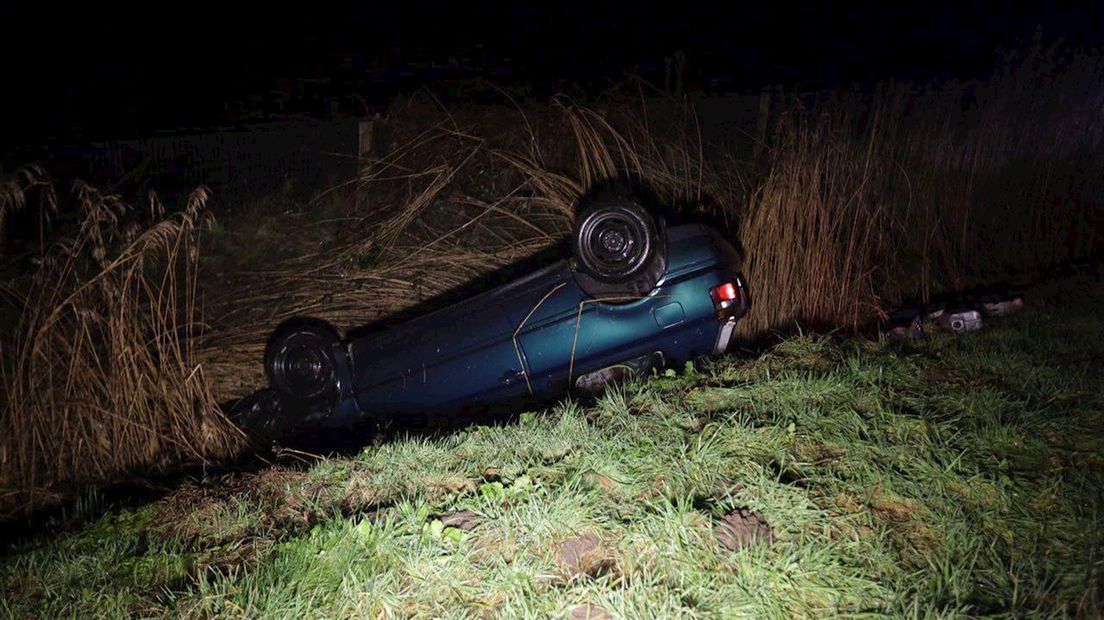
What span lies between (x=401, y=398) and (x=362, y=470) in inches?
59.0

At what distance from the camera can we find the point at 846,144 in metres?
5.32

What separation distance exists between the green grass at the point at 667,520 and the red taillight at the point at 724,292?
3.06ft

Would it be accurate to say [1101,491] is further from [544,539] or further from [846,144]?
[846,144]

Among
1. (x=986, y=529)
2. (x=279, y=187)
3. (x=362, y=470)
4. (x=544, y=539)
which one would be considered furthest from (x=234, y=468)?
(x=279, y=187)

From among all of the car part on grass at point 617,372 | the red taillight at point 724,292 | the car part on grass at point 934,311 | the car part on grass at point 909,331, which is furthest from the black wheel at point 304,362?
the car part on grass at point 934,311

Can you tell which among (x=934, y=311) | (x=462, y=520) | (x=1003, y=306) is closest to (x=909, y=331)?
(x=934, y=311)

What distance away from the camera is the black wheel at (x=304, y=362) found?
4496 mm

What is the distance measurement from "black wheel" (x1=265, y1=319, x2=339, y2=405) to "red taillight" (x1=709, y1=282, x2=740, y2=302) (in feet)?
7.73

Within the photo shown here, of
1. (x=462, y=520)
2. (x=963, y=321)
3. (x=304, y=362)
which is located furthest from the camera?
(x=304, y=362)

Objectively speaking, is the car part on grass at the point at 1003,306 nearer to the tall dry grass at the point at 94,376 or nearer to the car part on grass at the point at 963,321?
the car part on grass at the point at 963,321

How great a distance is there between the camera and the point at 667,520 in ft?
7.73

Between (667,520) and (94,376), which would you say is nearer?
(667,520)

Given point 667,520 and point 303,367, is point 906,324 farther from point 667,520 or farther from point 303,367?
point 303,367

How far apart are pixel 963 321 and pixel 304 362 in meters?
4.02
